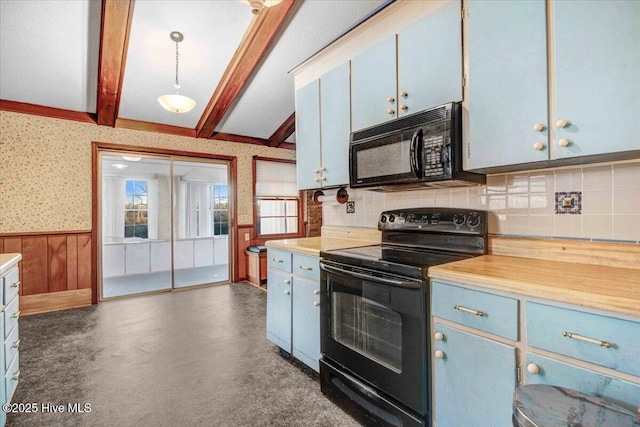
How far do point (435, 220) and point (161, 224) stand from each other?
5593 millimetres

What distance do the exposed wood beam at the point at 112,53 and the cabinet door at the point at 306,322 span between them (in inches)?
104

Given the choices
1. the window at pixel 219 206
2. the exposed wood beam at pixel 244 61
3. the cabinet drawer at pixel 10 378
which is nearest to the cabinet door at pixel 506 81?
the exposed wood beam at pixel 244 61

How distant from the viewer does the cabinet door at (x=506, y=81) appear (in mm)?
1366

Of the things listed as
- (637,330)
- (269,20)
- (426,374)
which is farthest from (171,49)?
(637,330)

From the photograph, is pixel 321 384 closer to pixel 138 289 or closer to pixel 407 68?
pixel 407 68

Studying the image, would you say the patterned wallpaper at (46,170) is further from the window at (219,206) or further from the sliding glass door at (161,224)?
the window at (219,206)

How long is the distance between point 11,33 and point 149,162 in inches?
114

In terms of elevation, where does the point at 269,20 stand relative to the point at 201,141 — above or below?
above

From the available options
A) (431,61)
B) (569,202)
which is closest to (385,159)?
(431,61)

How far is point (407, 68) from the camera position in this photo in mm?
1903

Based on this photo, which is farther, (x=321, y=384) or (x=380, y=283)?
(x=321, y=384)

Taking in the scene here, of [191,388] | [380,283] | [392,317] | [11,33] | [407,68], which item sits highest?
[11,33]

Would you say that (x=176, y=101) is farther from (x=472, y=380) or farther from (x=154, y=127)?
(x=472, y=380)

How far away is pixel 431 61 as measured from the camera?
177cm
